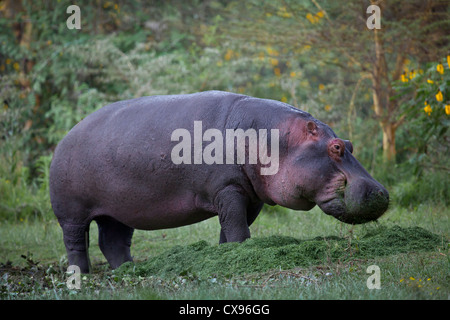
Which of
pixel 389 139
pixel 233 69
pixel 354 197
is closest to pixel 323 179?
pixel 354 197

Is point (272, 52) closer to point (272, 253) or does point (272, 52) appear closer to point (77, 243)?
point (77, 243)

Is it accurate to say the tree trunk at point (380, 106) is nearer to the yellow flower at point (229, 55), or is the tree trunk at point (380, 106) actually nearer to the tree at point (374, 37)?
the tree at point (374, 37)

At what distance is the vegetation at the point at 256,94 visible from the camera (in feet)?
14.4

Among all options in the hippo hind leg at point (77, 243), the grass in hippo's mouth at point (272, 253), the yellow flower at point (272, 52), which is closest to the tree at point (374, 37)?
the yellow flower at point (272, 52)

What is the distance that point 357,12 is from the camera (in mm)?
10125

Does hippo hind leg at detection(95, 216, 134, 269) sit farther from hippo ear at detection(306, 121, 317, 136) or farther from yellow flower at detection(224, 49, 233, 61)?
yellow flower at detection(224, 49, 233, 61)

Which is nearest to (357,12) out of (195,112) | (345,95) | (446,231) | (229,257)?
(345,95)

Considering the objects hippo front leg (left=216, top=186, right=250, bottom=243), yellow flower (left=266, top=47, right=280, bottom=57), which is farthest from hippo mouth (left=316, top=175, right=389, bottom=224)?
yellow flower (left=266, top=47, right=280, bottom=57)

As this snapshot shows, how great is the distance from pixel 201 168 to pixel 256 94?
9640 mm

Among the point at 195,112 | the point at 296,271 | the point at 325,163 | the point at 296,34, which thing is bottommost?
the point at 296,271

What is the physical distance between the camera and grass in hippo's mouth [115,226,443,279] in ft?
15.0

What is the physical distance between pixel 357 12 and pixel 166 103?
5.60 meters
